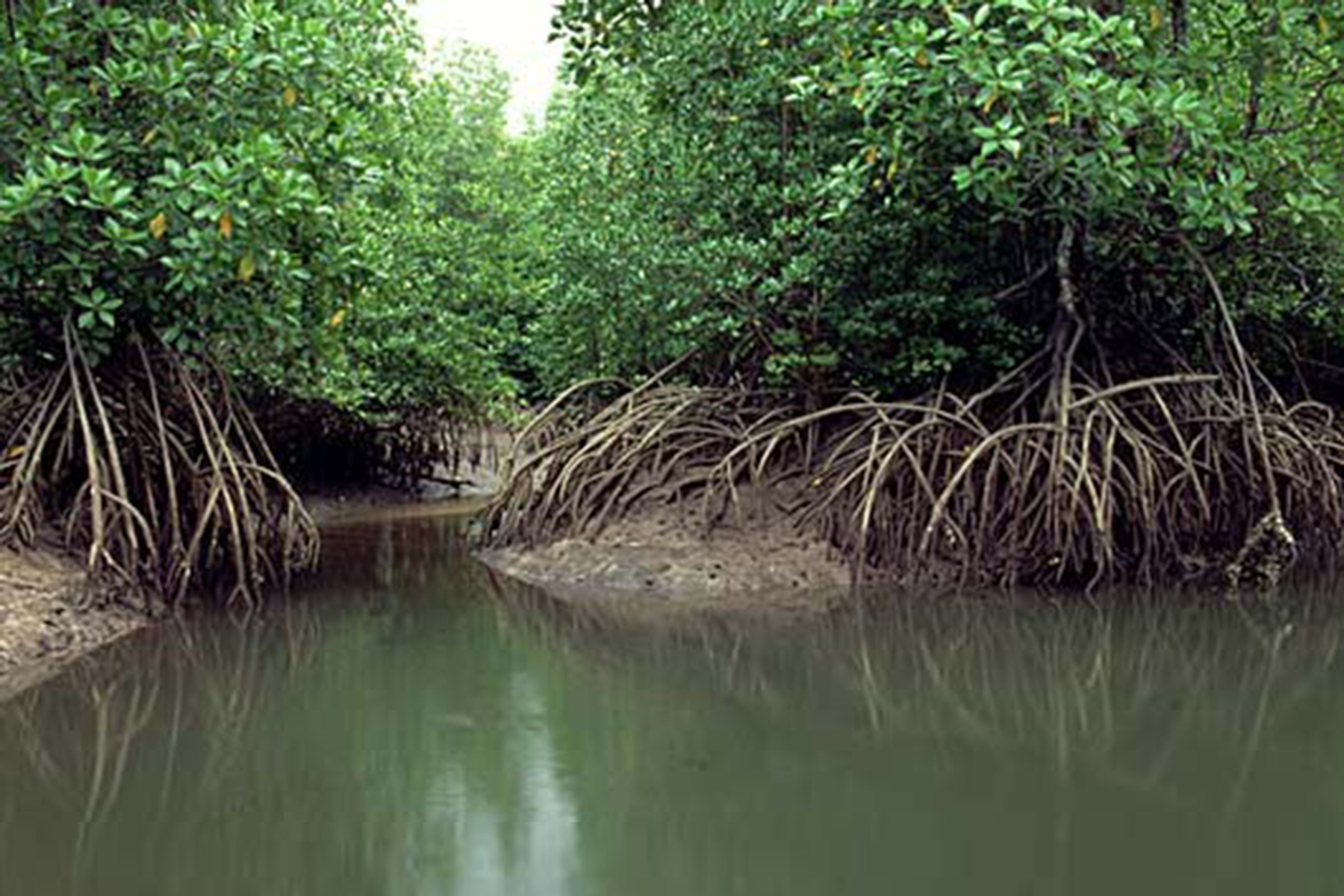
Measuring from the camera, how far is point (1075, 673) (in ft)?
16.5

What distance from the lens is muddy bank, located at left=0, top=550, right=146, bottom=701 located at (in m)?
5.18

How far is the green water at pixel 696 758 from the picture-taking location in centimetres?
306

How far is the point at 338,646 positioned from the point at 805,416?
311 cm

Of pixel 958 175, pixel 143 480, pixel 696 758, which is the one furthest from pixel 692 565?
pixel 696 758

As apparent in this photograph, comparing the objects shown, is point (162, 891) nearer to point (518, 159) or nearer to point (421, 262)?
point (421, 262)

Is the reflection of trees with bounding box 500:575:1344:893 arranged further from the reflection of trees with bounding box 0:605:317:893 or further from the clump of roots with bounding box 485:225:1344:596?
the reflection of trees with bounding box 0:605:317:893

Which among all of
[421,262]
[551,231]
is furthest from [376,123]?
[421,262]

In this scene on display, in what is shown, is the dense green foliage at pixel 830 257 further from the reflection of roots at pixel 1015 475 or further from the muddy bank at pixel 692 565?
the muddy bank at pixel 692 565

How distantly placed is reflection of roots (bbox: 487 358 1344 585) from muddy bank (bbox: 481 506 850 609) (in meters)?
0.13

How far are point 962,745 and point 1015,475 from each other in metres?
3.01

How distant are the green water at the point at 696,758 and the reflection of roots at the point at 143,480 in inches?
20.0

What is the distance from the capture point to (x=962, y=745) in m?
4.06

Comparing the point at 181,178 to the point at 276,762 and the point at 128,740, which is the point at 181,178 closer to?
the point at 128,740

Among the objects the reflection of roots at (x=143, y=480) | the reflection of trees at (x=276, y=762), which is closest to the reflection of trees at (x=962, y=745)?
the reflection of trees at (x=276, y=762)
